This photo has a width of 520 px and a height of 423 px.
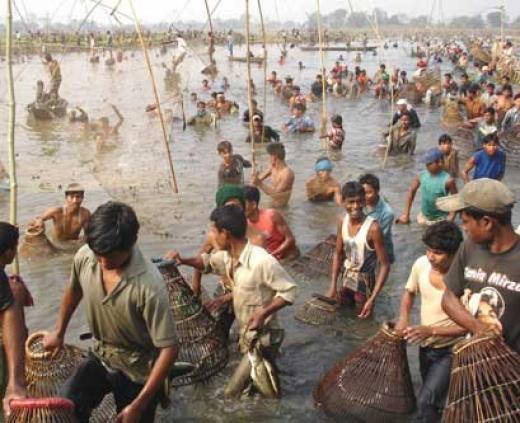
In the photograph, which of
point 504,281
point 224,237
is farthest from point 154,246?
point 504,281

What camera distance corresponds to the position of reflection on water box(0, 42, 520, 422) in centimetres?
466

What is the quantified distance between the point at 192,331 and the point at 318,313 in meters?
1.65

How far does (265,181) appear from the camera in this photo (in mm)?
9750

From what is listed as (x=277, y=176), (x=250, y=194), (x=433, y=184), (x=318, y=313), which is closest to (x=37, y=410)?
(x=250, y=194)

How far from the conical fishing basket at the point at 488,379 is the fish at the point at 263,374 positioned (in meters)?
1.67

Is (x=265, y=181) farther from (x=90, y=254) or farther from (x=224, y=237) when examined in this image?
(x=90, y=254)

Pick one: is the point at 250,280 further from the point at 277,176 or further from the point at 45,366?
the point at 277,176

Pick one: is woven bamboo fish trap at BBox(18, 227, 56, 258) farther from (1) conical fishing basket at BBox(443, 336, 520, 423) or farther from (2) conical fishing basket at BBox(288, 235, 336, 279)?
(1) conical fishing basket at BBox(443, 336, 520, 423)

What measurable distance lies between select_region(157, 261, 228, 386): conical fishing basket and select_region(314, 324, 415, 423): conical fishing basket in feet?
2.84

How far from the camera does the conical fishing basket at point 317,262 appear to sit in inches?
260

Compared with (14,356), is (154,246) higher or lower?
lower

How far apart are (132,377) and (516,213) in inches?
289

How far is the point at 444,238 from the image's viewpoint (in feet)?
11.7

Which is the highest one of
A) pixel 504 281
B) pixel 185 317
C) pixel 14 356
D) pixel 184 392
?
pixel 504 281
